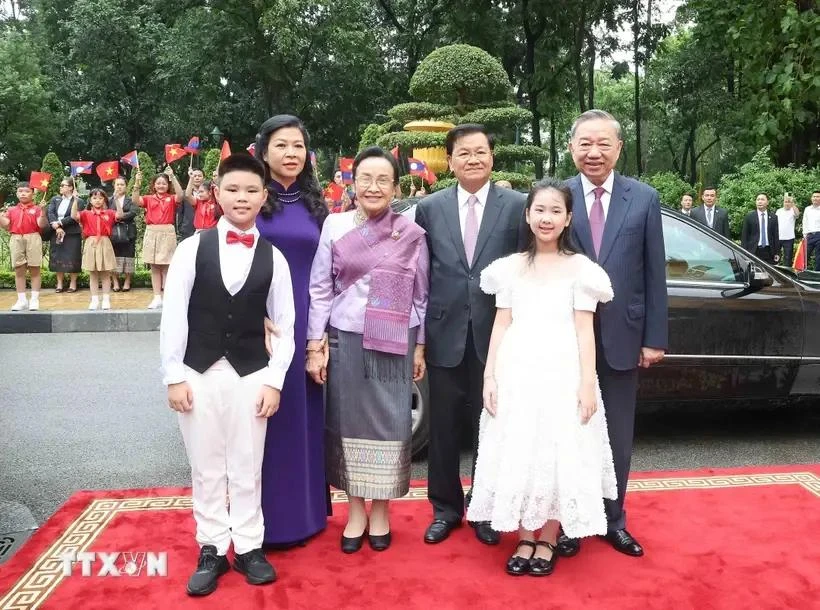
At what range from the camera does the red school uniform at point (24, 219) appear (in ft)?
34.7

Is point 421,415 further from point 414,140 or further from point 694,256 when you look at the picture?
point 414,140

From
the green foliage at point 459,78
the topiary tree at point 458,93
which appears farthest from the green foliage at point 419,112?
the green foliage at point 459,78

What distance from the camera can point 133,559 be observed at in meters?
3.36

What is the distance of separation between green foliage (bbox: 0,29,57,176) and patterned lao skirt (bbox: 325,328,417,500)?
28.9 m

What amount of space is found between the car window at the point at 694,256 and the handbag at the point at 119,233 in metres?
8.81

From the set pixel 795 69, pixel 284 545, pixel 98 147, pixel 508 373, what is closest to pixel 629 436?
pixel 508 373

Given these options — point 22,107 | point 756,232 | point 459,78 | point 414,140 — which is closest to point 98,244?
point 414,140

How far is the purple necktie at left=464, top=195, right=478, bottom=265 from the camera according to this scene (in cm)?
348

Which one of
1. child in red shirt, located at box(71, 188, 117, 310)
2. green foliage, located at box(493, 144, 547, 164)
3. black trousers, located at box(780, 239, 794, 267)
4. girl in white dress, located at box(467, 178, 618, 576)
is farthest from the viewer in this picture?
green foliage, located at box(493, 144, 547, 164)

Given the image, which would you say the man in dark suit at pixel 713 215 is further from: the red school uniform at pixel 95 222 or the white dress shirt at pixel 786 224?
the red school uniform at pixel 95 222

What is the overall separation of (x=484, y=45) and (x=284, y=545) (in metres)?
23.7

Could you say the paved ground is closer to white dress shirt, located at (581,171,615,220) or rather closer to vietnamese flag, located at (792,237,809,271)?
white dress shirt, located at (581,171,615,220)

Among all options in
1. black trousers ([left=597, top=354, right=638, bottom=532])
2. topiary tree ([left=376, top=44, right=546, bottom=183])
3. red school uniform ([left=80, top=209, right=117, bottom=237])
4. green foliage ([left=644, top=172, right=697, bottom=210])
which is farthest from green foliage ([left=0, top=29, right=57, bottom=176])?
black trousers ([left=597, top=354, right=638, bottom=532])

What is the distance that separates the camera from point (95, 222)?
35.8 ft
